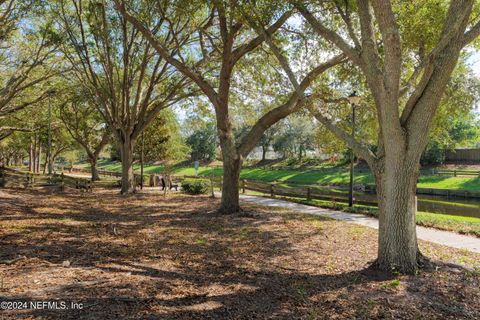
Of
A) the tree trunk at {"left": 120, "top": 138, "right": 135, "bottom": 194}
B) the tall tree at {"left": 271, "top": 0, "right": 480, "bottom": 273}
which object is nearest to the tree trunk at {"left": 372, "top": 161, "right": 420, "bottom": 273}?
the tall tree at {"left": 271, "top": 0, "right": 480, "bottom": 273}

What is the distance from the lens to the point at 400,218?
5516 millimetres

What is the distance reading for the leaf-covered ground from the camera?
418 centimetres

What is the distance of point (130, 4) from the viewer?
12.5 meters

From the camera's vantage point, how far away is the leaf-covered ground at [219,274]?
418 centimetres

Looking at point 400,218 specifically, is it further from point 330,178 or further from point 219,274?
point 330,178

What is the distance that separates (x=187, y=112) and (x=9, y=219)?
13332 millimetres

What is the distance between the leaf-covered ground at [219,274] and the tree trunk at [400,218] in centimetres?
28

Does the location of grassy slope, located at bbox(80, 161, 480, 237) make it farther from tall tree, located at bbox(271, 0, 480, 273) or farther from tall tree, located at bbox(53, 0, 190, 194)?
tall tree, located at bbox(53, 0, 190, 194)

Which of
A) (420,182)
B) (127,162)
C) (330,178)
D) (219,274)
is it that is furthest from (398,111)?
(330,178)

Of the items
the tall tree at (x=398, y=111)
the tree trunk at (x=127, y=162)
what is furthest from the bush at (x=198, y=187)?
the tall tree at (x=398, y=111)

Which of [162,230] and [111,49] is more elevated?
[111,49]

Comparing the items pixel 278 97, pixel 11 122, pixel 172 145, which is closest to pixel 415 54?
pixel 278 97

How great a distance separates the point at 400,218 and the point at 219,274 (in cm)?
313

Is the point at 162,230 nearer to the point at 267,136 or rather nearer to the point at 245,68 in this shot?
the point at 245,68
